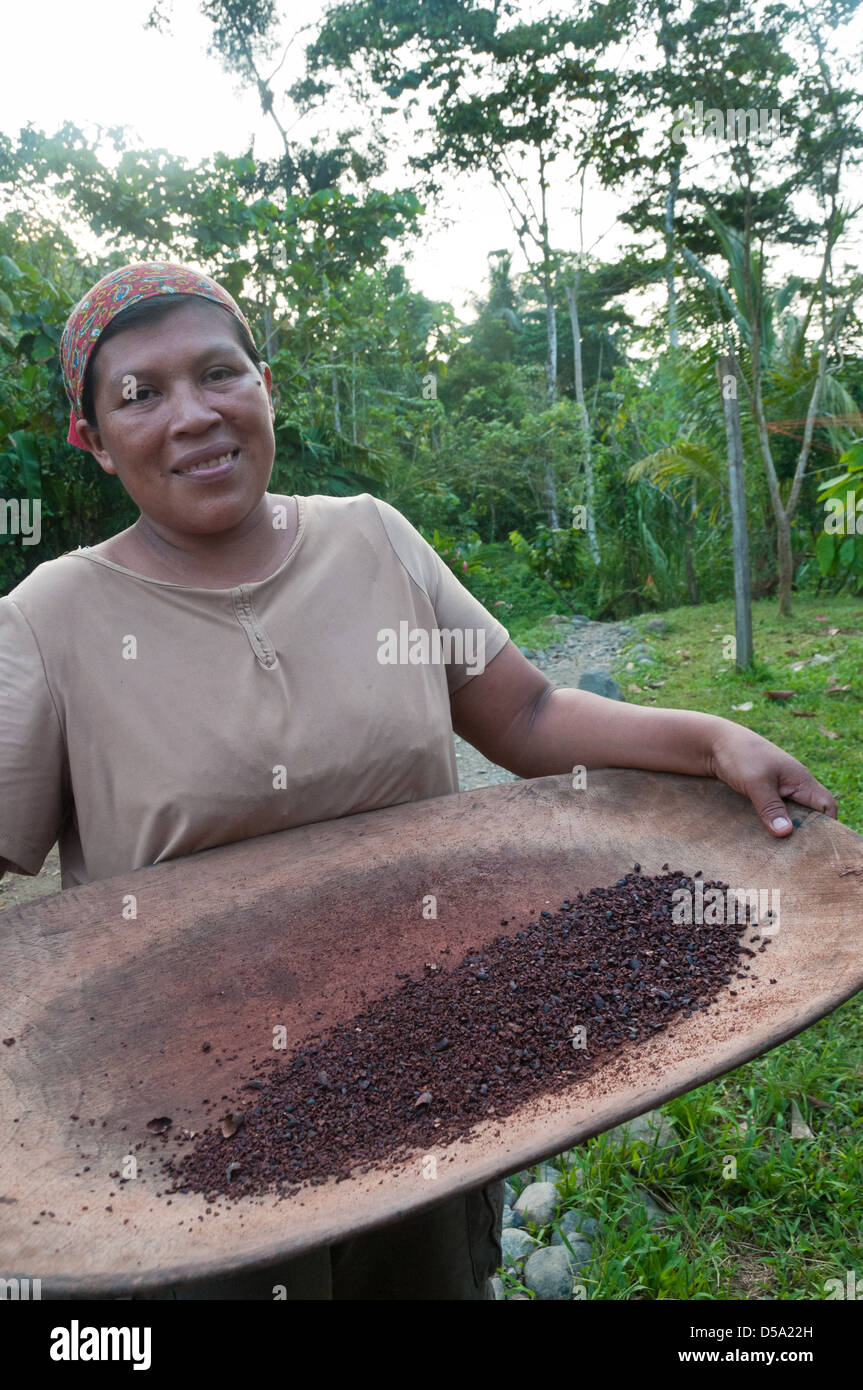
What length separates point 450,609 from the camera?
170 cm

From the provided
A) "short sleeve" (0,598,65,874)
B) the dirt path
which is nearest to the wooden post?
the dirt path

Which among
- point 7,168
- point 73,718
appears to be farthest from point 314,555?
point 7,168

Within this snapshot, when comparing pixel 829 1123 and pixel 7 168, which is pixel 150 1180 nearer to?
pixel 829 1123

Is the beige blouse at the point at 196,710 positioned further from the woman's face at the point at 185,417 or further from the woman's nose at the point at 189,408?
the woman's nose at the point at 189,408

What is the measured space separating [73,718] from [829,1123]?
1951mm

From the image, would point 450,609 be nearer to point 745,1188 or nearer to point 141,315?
point 141,315

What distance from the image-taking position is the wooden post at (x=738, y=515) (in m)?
6.00

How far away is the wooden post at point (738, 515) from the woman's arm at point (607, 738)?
456 centimetres

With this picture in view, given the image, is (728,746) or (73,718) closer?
(73,718)

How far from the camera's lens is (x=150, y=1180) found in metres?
0.99

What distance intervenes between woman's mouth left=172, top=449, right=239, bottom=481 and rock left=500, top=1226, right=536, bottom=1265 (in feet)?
5.45

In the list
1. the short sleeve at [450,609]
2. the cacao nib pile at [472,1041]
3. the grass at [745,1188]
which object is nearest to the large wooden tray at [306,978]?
the cacao nib pile at [472,1041]

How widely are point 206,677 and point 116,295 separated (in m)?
0.57

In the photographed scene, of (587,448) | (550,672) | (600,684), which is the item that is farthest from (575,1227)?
(587,448)
